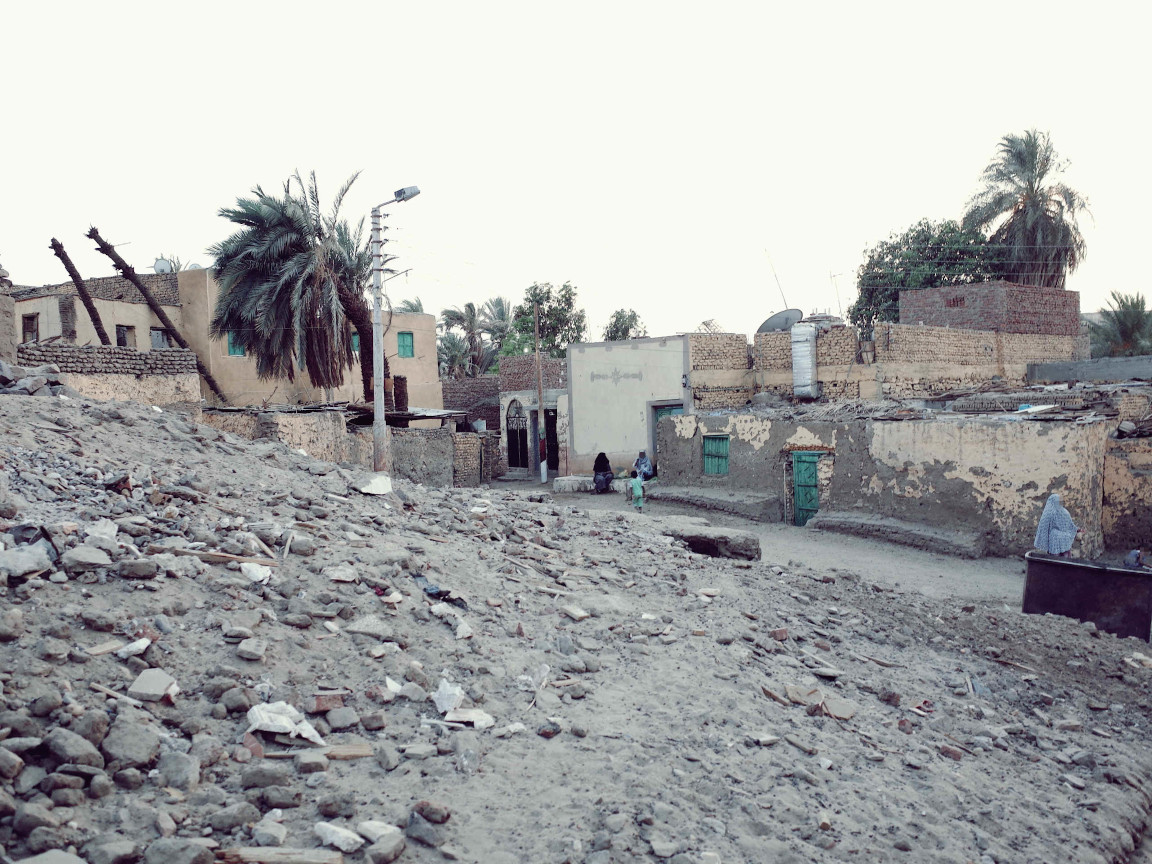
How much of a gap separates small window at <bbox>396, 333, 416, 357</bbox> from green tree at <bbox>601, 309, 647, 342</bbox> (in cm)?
928

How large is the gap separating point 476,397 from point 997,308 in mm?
19240

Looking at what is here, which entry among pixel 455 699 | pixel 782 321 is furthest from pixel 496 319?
pixel 455 699

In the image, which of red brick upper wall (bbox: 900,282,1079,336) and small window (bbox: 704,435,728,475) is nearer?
small window (bbox: 704,435,728,475)

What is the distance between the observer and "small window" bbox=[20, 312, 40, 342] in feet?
74.6

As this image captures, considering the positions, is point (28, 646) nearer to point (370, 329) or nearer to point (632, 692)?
point (632, 692)

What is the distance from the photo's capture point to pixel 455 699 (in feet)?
13.6

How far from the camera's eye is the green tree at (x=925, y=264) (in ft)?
101

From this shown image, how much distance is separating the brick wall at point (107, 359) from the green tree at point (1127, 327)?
101ft

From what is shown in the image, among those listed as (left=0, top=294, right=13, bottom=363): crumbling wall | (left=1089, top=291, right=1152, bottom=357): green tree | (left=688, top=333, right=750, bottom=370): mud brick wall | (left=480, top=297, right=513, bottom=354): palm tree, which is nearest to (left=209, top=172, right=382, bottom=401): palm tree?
(left=688, top=333, right=750, bottom=370): mud brick wall

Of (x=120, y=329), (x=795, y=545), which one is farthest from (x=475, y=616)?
(x=120, y=329)

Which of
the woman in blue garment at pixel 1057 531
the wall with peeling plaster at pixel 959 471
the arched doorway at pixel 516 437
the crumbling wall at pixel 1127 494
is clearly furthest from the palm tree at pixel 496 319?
the woman in blue garment at pixel 1057 531

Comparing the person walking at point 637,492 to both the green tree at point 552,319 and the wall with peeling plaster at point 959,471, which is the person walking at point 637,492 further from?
the green tree at point 552,319

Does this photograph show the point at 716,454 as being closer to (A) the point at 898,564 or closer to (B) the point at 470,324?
(A) the point at 898,564

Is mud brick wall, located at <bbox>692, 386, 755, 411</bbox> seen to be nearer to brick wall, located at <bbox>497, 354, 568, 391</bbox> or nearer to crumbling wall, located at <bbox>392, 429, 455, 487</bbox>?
crumbling wall, located at <bbox>392, 429, 455, 487</bbox>
